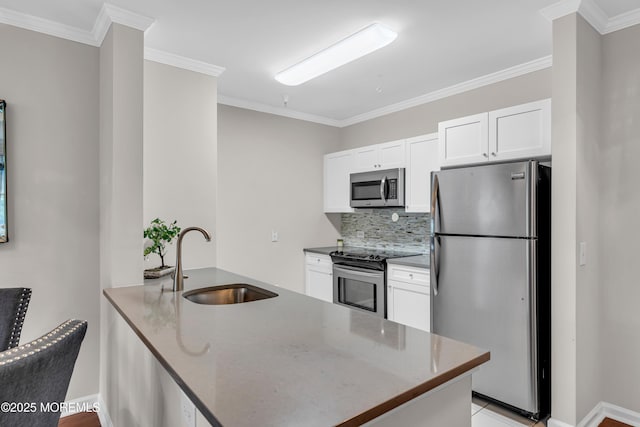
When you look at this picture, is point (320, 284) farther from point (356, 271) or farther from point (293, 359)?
point (293, 359)

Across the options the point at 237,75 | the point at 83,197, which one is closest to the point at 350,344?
the point at 83,197

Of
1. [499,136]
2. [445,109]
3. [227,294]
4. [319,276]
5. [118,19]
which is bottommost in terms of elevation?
[319,276]

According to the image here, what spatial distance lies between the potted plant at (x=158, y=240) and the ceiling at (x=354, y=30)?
4.16ft

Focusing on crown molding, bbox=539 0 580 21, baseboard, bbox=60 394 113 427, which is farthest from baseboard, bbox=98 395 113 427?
crown molding, bbox=539 0 580 21

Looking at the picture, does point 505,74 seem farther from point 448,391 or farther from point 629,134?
point 448,391

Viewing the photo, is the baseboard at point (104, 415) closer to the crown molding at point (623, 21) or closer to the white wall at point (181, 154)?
the white wall at point (181, 154)

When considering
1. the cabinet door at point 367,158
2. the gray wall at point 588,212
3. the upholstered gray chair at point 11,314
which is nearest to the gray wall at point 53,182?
the upholstered gray chair at point 11,314

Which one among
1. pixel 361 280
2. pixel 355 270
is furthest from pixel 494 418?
pixel 355 270

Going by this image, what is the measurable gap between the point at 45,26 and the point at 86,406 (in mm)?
2427

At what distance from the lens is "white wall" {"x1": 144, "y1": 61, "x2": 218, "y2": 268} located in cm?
269

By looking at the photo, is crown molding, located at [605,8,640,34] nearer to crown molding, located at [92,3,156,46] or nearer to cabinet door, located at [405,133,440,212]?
cabinet door, located at [405,133,440,212]

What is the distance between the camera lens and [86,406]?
2.49 metres

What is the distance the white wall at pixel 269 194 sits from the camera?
151 inches

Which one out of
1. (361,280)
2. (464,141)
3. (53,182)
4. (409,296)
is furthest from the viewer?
(361,280)
